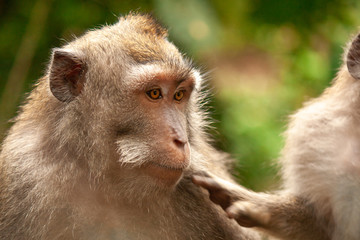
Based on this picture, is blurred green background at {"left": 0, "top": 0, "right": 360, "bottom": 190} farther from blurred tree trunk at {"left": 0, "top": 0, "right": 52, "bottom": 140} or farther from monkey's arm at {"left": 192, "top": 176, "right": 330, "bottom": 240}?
monkey's arm at {"left": 192, "top": 176, "right": 330, "bottom": 240}

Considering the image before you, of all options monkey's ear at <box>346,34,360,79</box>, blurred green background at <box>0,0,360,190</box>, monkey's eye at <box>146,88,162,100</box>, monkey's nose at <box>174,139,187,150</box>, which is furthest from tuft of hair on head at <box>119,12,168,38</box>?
blurred green background at <box>0,0,360,190</box>

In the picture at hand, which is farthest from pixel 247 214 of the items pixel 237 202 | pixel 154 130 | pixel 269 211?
pixel 154 130

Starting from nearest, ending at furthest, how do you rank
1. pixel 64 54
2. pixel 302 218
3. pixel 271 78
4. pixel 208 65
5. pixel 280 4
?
pixel 64 54
pixel 302 218
pixel 208 65
pixel 280 4
pixel 271 78

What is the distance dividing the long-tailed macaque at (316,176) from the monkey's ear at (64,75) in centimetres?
93

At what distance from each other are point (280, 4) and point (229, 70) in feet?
6.78

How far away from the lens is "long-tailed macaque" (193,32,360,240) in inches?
144

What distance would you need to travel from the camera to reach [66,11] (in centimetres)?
663

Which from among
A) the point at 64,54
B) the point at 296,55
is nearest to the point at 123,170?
the point at 64,54

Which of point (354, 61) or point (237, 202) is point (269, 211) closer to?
point (237, 202)

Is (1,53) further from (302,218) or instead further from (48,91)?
(302,218)

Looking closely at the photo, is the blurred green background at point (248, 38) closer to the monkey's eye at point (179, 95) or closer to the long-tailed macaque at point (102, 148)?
the monkey's eye at point (179, 95)

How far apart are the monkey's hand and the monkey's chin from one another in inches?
14.6

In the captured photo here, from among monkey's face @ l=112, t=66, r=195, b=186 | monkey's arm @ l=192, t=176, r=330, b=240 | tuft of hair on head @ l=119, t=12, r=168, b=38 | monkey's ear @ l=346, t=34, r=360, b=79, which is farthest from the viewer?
tuft of hair on head @ l=119, t=12, r=168, b=38

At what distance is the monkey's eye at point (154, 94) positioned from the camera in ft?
12.2
